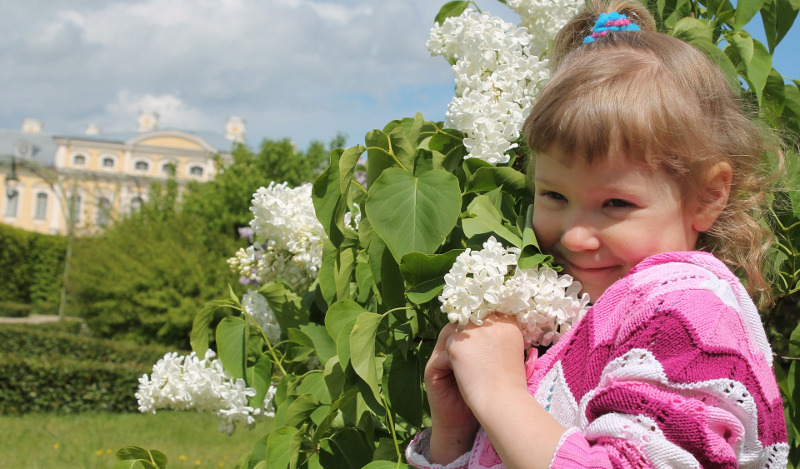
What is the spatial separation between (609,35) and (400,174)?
457 mm

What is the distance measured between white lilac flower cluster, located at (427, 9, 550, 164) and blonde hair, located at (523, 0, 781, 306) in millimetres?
89

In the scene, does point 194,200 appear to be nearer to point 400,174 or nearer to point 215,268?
point 215,268

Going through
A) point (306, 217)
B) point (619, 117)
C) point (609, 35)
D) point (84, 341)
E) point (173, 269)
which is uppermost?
point (609, 35)

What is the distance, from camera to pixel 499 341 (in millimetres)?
1068

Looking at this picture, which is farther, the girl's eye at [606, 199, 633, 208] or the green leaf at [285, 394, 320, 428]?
the green leaf at [285, 394, 320, 428]

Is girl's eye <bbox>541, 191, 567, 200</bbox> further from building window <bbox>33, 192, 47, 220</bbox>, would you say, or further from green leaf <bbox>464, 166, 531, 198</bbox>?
building window <bbox>33, 192, 47, 220</bbox>

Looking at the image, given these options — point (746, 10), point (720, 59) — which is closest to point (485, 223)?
point (720, 59)

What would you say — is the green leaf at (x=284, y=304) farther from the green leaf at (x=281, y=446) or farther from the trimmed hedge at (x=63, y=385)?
the trimmed hedge at (x=63, y=385)

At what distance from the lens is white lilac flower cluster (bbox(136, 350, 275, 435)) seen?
1812 mm

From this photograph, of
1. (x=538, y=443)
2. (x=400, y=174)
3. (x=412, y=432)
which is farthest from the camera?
(x=412, y=432)

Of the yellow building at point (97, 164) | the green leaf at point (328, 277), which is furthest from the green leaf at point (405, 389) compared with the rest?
the yellow building at point (97, 164)

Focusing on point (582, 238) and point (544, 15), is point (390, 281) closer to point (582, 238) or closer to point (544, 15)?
point (582, 238)

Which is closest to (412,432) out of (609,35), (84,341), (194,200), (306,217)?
(306,217)

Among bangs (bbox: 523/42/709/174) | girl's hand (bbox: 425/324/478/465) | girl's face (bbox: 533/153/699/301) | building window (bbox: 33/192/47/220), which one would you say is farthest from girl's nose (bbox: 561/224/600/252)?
building window (bbox: 33/192/47/220)
